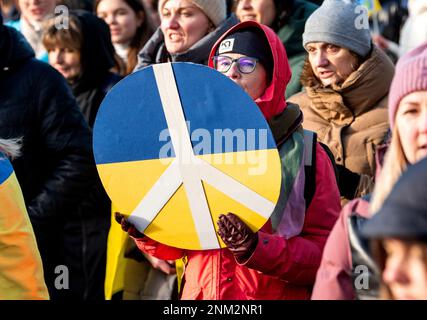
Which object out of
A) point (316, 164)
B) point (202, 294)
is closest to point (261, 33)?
point (316, 164)

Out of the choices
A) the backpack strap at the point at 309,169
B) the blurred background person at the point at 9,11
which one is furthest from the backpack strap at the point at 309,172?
the blurred background person at the point at 9,11

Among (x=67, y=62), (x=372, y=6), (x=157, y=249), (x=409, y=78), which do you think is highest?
(x=409, y=78)

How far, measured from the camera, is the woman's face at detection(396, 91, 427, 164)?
3.46m

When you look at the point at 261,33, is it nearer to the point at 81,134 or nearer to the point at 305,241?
the point at 305,241

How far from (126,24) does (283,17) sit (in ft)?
4.41

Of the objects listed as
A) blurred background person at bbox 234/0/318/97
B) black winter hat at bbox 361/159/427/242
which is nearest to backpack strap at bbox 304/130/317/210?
black winter hat at bbox 361/159/427/242

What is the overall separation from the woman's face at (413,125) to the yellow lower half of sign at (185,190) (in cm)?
83

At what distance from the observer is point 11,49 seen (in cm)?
588

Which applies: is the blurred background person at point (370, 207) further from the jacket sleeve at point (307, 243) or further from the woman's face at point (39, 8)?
the woman's face at point (39, 8)

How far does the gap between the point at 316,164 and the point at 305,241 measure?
1.01 feet

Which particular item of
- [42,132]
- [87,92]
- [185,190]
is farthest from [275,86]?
[87,92]

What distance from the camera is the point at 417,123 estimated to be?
3.50m

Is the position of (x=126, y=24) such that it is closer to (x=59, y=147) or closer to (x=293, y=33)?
(x=293, y=33)

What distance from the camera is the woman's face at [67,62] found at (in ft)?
23.7
